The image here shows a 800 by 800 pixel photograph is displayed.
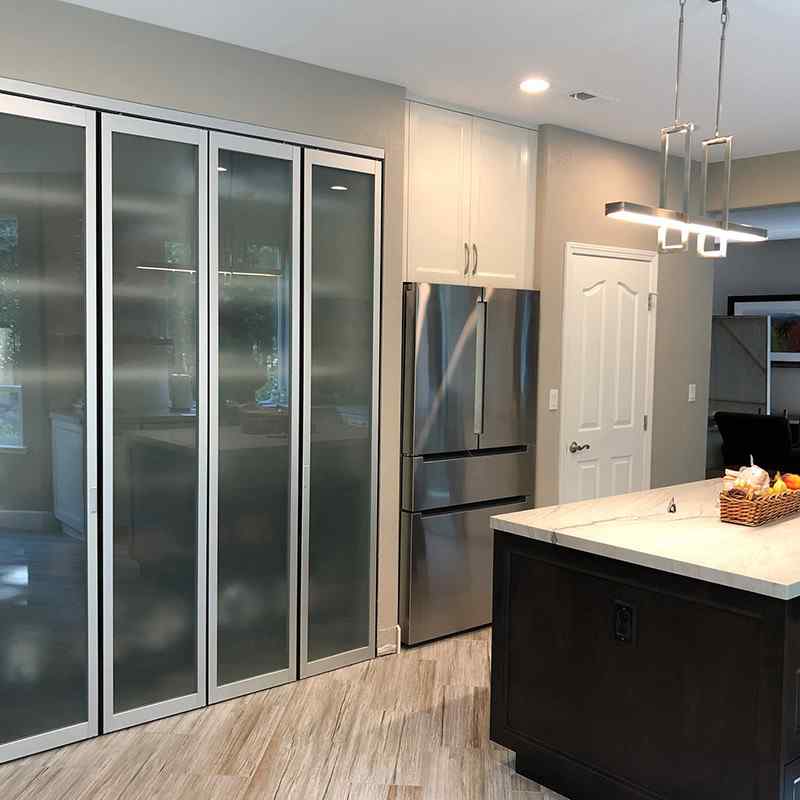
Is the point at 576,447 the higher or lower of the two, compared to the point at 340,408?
lower

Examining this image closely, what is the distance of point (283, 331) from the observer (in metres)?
3.62

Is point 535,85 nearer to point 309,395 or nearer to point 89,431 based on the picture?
point 309,395

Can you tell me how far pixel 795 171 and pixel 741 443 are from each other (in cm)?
256

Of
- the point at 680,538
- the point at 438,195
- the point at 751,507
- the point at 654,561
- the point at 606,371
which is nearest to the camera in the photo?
the point at 654,561

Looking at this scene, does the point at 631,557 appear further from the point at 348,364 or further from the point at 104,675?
the point at 104,675

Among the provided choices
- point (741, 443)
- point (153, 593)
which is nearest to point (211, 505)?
point (153, 593)

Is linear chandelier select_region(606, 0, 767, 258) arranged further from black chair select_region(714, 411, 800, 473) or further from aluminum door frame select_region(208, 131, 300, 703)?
black chair select_region(714, 411, 800, 473)

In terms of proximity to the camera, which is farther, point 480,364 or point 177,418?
point 480,364

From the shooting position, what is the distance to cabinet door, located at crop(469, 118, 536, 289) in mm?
4398

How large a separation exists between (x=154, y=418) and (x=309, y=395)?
2.33 ft

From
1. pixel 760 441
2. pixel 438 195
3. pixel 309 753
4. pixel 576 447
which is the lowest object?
pixel 309 753

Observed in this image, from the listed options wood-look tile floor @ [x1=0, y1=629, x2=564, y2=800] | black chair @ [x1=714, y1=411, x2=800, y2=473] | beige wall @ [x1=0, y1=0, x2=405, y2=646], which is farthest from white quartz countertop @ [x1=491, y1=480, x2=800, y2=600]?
black chair @ [x1=714, y1=411, x2=800, y2=473]

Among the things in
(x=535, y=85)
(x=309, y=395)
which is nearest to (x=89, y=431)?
(x=309, y=395)

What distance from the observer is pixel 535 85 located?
153 inches
